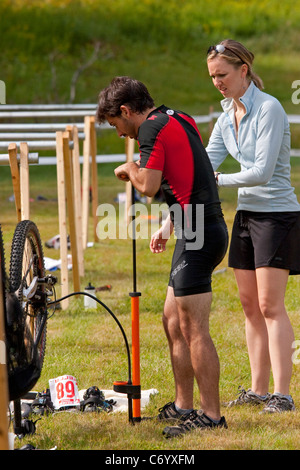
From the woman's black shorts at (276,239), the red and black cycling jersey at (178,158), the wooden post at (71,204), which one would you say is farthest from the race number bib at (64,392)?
the wooden post at (71,204)

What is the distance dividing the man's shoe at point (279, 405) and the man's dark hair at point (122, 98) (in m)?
1.74

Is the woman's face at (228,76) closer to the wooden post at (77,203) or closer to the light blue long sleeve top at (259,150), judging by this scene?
the light blue long sleeve top at (259,150)

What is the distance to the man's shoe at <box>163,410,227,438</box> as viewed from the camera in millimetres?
4035

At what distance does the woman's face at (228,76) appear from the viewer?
421 cm

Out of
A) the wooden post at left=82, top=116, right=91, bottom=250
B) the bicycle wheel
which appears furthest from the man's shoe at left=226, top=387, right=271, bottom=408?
the wooden post at left=82, top=116, right=91, bottom=250

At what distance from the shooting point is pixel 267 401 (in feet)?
15.0

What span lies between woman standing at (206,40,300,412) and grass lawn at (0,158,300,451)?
1.41 ft

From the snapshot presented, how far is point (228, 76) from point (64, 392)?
1.98 metres

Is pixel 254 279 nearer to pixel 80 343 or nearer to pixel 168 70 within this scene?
pixel 80 343

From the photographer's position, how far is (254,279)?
4.58 m

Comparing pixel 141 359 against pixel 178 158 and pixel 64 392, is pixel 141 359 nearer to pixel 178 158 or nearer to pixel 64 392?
pixel 64 392

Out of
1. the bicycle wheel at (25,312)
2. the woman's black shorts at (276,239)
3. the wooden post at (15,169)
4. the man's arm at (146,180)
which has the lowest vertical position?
the bicycle wheel at (25,312)
